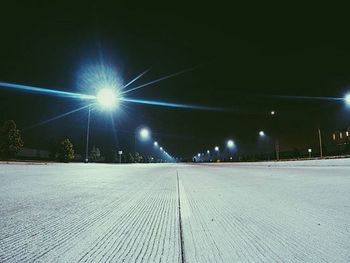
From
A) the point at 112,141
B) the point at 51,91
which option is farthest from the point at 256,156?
the point at 51,91

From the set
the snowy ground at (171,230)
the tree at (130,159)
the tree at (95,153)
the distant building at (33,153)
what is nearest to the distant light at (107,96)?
the snowy ground at (171,230)

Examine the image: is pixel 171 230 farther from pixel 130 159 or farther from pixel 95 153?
pixel 130 159

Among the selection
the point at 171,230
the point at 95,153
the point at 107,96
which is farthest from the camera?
the point at 95,153

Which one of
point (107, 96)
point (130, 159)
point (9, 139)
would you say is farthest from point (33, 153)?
point (107, 96)

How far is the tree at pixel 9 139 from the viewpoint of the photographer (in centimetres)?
6300

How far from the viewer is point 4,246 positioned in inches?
97.6

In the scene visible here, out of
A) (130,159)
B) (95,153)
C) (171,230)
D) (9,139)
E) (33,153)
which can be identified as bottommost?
(171,230)

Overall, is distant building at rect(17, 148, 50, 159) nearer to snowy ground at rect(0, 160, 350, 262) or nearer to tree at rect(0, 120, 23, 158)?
tree at rect(0, 120, 23, 158)

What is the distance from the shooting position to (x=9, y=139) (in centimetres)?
6300

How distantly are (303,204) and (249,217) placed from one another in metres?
1.38

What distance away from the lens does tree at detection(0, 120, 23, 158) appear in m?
63.0

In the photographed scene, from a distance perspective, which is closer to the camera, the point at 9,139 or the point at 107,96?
the point at 107,96

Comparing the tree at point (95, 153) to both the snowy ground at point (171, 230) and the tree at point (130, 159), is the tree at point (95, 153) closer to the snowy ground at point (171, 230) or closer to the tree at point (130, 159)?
the tree at point (130, 159)

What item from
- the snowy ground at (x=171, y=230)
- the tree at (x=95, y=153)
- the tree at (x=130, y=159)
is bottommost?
the snowy ground at (x=171, y=230)
